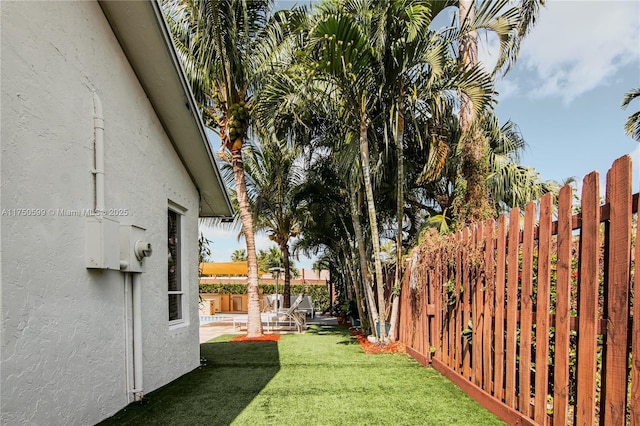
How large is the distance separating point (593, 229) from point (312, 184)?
844cm

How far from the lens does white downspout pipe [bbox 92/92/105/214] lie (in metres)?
4.10

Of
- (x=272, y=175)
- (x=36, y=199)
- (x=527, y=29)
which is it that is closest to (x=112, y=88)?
(x=36, y=199)

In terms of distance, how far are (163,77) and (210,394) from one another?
14.0ft

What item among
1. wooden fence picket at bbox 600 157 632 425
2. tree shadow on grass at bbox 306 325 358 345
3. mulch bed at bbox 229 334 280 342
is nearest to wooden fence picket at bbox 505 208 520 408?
wooden fence picket at bbox 600 157 632 425

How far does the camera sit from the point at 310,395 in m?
5.02

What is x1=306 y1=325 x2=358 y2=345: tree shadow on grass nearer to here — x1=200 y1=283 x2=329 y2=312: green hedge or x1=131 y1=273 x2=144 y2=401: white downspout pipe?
x1=131 y1=273 x2=144 y2=401: white downspout pipe

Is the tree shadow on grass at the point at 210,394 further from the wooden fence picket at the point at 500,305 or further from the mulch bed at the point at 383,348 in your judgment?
the wooden fence picket at the point at 500,305

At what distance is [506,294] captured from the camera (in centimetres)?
415

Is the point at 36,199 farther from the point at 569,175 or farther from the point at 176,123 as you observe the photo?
the point at 569,175

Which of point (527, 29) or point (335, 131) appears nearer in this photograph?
Answer: point (527, 29)

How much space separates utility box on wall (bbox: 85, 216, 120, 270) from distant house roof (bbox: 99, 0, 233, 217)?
2.18 meters

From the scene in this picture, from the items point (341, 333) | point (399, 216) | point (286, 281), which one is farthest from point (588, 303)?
point (286, 281)

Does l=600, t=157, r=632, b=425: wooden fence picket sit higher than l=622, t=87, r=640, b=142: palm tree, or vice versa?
l=622, t=87, r=640, b=142: palm tree

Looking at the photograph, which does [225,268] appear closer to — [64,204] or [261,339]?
[261,339]
